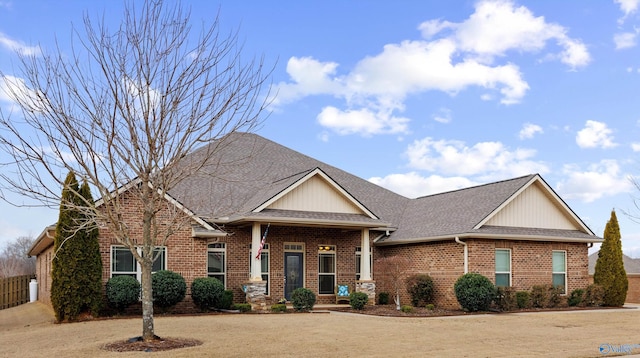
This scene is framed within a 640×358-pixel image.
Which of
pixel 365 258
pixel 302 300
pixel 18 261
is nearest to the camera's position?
pixel 302 300

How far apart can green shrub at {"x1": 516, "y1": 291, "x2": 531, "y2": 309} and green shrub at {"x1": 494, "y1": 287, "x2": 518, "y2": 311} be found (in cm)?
64

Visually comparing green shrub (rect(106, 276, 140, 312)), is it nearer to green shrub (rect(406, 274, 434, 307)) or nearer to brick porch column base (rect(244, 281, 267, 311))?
brick porch column base (rect(244, 281, 267, 311))

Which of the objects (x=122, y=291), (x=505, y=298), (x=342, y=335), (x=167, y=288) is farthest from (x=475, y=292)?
(x=122, y=291)

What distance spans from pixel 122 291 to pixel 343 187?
29.7 ft

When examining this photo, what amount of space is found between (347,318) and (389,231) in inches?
354

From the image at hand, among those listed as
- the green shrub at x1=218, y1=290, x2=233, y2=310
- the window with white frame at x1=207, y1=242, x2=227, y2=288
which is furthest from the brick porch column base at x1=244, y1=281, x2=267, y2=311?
the window with white frame at x1=207, y1=242, x2=227, y2=288

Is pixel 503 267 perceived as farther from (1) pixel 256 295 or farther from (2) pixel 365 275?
(1) pixel 256 295

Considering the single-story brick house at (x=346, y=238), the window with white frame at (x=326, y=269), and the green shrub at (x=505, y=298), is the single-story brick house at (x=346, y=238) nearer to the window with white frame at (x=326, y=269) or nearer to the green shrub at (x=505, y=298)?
the window with white frame at (x=326, y=269)

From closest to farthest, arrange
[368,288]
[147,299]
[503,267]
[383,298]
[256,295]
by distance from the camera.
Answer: [147,299] < [256,295] < [503,267] < [368,288] < [383,298]

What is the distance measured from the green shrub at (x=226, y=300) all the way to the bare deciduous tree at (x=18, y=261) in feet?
156

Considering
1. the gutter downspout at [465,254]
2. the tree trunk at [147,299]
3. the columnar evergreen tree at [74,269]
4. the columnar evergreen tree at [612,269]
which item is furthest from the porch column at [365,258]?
the tree trunk at [147,299]

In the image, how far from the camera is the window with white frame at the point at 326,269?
1048 inches

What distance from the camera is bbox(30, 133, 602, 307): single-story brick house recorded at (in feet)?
77.6

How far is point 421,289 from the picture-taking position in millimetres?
25453
